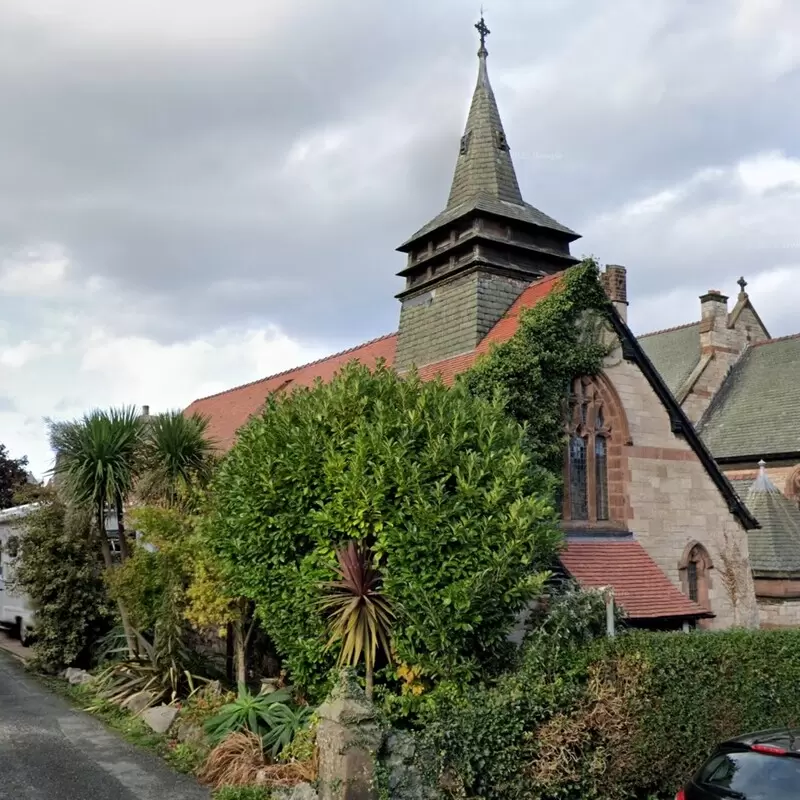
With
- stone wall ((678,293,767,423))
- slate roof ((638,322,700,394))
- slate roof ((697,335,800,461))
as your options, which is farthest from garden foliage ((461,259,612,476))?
slate roof ((638,322,700,394))

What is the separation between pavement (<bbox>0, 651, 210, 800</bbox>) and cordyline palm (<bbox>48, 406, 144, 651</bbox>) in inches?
84.3

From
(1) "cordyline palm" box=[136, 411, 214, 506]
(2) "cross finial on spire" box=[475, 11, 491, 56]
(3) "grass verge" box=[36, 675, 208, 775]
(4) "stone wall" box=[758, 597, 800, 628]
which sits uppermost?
(2) "cross finial on spire" box=[475, 11, 491, 56]

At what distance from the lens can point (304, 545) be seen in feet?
37.4

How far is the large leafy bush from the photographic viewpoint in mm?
9789

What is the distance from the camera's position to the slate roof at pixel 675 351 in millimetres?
35000

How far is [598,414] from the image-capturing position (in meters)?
16.3

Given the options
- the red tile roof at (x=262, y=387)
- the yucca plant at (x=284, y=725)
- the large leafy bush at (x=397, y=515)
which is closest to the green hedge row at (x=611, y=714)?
the large leafy bush at (x=397, y=515)

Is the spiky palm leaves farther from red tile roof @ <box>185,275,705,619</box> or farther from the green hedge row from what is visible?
the green hedge row

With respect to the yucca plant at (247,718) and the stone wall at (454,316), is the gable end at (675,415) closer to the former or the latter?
the stone wall at (454,316)

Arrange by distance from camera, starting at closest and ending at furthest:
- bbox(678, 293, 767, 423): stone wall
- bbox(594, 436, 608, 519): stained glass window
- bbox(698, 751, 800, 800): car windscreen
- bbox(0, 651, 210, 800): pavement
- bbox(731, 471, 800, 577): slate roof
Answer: bbox(698, 751, 800, 800): car windscreen < bbox(0, 651, 210, 800): pavement < bbox(594, 436, 608, 519): stained glass window < bbox(731, 471, 800, 577): slate roof < bbox(678, 293, 767, 423): stone wall

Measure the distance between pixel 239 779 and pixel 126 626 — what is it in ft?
19.8

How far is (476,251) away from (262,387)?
13.0m

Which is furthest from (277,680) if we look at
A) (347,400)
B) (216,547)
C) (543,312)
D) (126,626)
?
(543,312)

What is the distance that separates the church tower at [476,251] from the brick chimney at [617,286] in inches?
44.0
